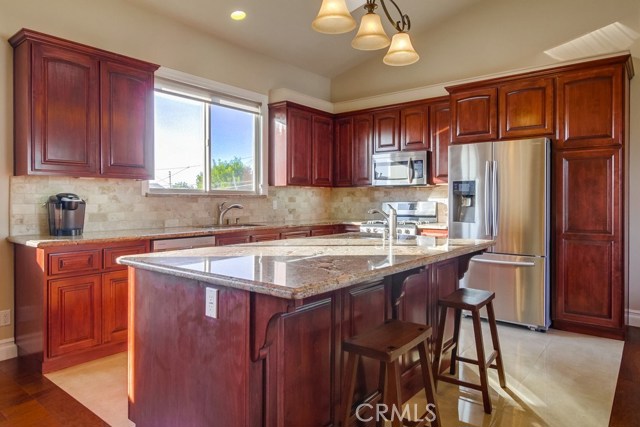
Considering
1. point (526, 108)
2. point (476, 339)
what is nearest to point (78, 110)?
point (476, 339)

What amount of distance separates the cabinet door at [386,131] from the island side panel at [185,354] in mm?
3945

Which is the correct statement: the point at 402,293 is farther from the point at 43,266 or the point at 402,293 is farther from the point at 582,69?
the point at 582,69

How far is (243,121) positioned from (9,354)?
3.23 meters

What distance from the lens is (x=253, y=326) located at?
158 cm

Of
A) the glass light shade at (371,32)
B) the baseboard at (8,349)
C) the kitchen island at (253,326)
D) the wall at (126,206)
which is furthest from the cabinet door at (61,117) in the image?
the glass light shade at (371,32)

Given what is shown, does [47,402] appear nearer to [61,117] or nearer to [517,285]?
[61,117]

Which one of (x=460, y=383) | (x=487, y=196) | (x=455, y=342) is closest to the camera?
(x=460, y=383)

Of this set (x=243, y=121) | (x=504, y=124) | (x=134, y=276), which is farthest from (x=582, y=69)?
(x=134, y=276)

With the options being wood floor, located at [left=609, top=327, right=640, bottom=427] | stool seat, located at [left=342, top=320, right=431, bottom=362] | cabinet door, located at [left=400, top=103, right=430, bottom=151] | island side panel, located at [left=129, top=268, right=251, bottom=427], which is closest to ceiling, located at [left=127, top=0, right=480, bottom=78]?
cabinet door, located at [left=400, top=103, right=430, bottom=151]

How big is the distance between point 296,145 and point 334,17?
3.04 metres

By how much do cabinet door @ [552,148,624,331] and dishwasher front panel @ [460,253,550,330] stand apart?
203 millimetres

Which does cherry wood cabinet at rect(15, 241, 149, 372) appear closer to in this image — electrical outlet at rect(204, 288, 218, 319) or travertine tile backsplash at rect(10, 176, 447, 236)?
travertine tile backsplash at rect(10, 176, 447, 236)

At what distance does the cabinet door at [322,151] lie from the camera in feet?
18.3

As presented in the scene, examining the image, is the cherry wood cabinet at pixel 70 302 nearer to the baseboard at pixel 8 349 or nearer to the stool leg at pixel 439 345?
the baseboard at pixel 8 349
